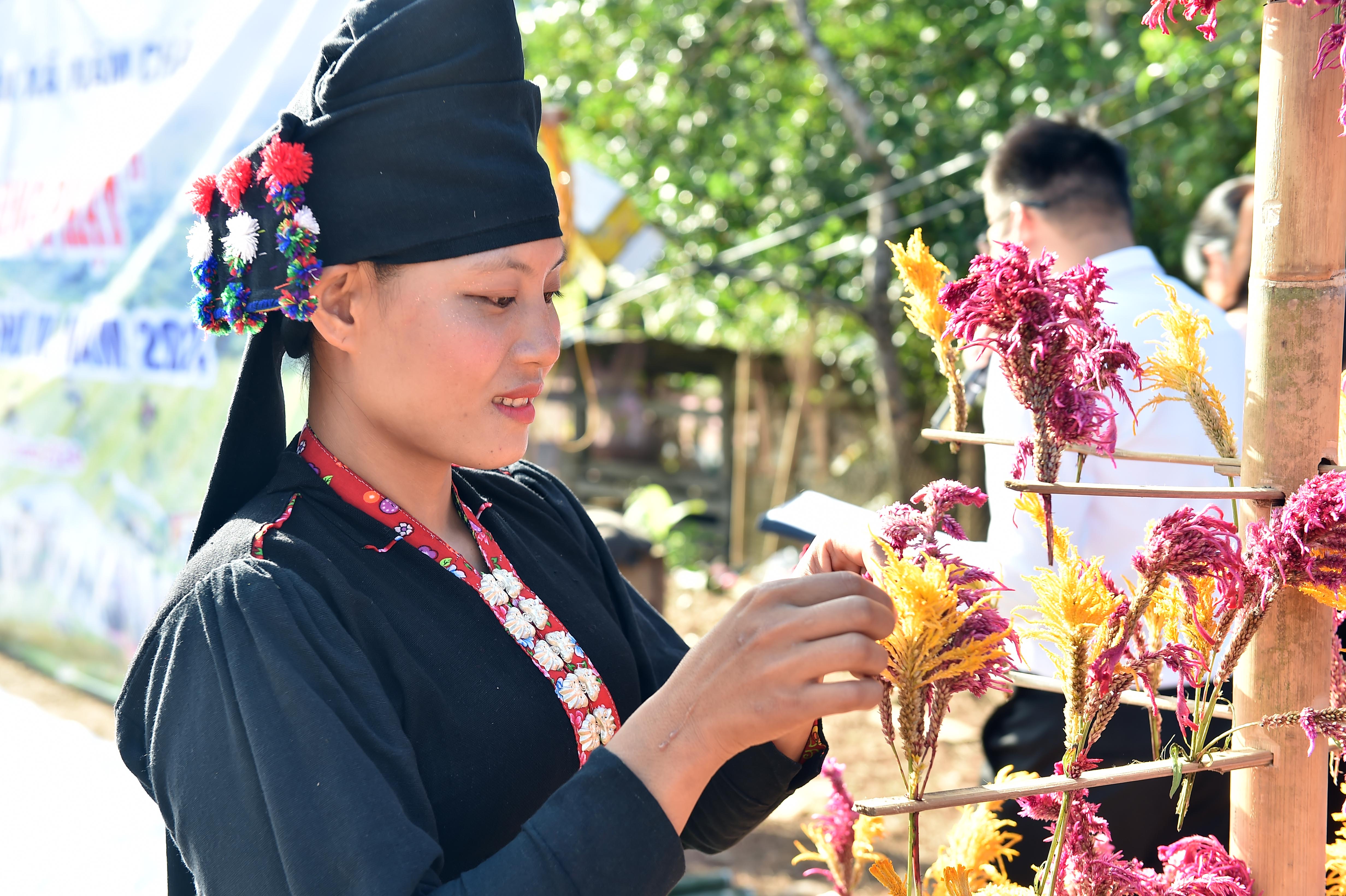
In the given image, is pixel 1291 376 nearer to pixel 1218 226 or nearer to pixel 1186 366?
pixel 1186 366

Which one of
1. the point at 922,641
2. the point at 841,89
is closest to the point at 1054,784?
the point at 922,641

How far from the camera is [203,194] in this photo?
1.40m

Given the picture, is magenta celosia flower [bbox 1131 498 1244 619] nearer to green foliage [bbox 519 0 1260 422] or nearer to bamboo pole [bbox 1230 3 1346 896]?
bamboo pole [bbox 1230 3 1346 896]

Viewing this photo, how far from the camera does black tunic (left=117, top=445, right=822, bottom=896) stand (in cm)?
96

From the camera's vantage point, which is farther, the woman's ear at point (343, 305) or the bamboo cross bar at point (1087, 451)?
the woman's ear at point (343, 305)

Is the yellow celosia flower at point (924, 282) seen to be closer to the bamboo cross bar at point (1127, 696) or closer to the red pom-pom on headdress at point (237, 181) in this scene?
the bamboo cross bar at point (1127, 696)

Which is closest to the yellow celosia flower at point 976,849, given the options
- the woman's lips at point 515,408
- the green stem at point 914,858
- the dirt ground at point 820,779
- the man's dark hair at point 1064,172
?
the green stem at point 914,858

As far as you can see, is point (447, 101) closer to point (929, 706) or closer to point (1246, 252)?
point (929, 706)

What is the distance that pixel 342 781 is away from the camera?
994 millimetres

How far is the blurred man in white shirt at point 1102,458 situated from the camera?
189 centimetres

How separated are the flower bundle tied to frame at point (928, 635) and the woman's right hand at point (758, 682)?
0.09ft

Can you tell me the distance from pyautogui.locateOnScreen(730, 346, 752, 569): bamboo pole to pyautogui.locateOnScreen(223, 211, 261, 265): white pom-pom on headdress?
8.04 metres

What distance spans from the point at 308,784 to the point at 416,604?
32cm

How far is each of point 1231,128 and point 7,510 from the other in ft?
21.5
